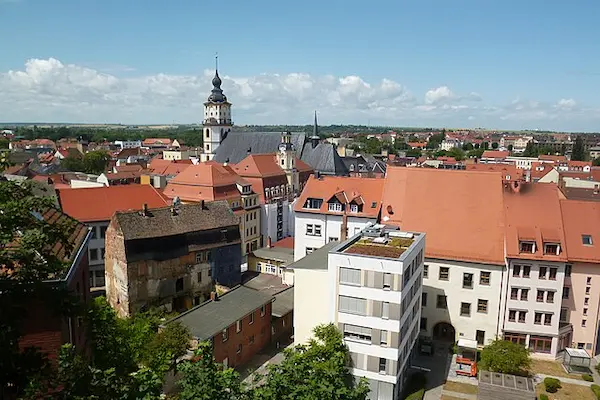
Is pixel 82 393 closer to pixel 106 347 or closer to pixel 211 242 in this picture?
pixel 106 347

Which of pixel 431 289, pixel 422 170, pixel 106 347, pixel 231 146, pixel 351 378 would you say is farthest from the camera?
pixel 231 146

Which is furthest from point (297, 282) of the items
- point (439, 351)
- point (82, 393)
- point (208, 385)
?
point (82, 393)

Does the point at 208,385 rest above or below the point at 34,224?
below

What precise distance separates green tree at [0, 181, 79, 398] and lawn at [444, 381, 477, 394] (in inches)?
1201

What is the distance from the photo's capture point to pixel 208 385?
15.1m

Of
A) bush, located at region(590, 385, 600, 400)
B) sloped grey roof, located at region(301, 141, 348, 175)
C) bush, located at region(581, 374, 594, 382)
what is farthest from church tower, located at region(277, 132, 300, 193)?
bush, located at region(590, 385, 600, 400)

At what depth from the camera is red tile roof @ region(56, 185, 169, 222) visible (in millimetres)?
53281

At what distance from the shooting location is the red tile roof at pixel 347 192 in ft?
164

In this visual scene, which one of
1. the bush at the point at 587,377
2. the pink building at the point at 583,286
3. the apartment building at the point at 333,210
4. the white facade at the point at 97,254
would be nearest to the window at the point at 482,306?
the pink building at the point at 583,286

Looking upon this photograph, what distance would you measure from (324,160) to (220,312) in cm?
6312

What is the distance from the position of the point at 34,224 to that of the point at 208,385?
7843 millimetres

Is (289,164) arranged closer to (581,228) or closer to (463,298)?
(463,298)

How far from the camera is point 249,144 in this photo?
105 metres

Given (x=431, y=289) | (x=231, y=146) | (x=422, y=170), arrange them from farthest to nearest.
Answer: (x=231, y=146), (x=422, y=170), (x=431, y=289)
